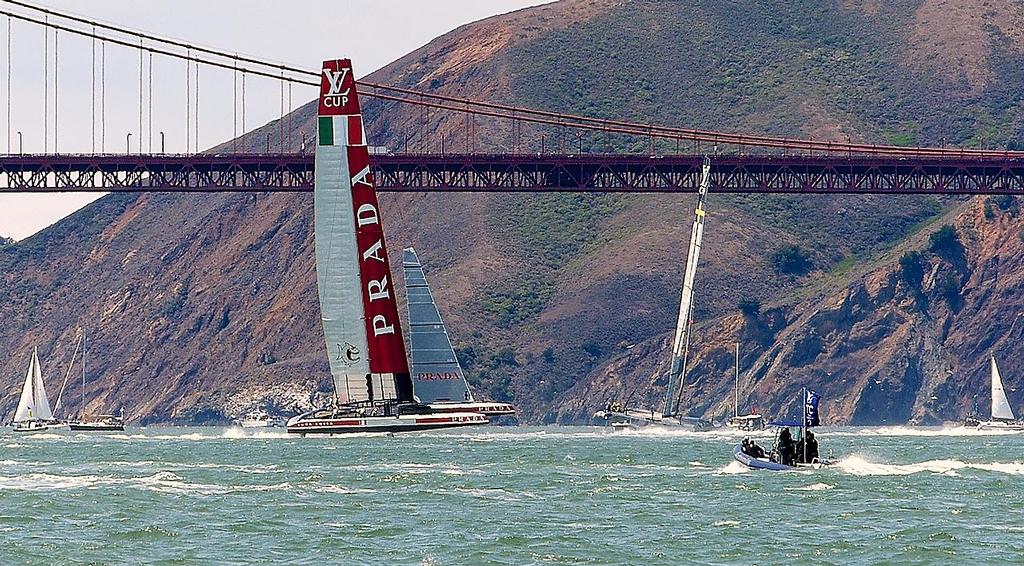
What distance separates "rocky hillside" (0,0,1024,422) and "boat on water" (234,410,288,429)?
1.58 metres

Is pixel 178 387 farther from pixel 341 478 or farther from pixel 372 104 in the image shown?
pixel 341 478

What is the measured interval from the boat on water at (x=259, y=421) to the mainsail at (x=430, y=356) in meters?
52.6

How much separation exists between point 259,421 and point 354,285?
76.0 meters

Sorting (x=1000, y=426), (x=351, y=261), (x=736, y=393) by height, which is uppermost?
(x=351, y=261)

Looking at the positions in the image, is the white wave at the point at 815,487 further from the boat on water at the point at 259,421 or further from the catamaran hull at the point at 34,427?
the boat on water at the point at 259,421

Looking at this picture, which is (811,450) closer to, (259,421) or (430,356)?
(430,356)

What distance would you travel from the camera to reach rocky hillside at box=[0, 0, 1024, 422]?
435 ft

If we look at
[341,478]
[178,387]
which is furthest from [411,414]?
[178,387]

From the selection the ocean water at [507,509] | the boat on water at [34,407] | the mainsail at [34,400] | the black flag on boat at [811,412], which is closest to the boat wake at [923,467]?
the ocean water at [507,509]

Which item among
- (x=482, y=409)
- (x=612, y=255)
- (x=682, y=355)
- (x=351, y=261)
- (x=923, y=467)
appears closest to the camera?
(x=351, y=261)

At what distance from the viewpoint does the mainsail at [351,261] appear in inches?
2267

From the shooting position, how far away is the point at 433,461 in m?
64.4

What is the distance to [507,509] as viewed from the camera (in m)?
43.5

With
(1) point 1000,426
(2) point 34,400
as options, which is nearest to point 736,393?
(1) point 1000,426
